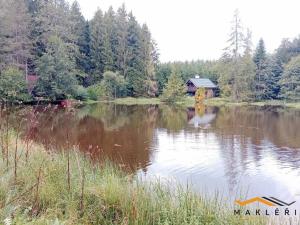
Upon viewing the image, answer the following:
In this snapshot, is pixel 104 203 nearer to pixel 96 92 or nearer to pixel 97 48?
pixel 96 92

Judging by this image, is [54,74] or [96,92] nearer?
[54,74]

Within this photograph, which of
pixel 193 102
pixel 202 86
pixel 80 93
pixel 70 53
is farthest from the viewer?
pixel 202 86

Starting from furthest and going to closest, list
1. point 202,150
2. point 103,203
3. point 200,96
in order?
point 200,96
point 202,150
point 103,203

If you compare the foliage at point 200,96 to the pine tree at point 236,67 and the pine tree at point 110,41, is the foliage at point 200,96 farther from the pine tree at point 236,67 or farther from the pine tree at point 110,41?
the pine tree at point 110,41

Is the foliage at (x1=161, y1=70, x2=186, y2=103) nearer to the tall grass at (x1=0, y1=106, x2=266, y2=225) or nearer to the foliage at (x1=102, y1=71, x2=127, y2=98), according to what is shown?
the foliage at (x1=102, y1=71, x2=127, y2=98)

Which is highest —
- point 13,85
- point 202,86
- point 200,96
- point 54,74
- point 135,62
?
point 135,62

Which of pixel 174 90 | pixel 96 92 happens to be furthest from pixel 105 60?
pixel 174 90

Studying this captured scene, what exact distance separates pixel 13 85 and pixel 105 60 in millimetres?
16543

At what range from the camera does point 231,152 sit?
11320 millimetres

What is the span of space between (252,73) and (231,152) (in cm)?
3022

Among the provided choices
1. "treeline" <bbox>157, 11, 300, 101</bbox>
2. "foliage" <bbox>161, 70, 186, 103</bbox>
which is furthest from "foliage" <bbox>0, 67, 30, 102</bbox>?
"treeline" <bbox>157, 11, 300, 101</bbox>

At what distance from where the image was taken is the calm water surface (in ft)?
25.1

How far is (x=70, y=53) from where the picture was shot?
36.5m

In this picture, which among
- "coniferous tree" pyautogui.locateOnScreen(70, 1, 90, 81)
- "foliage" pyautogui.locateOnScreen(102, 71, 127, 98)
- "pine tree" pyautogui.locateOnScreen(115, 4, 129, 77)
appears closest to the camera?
"foliage" pyautogui.locateOnScreen(102, 71, 127, 98)
